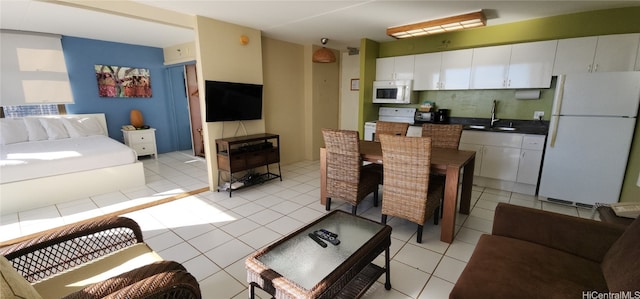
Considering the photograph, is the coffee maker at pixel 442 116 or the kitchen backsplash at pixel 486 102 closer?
the kitchen backsplash at pixel 486 102

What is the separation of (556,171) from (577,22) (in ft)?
6.09

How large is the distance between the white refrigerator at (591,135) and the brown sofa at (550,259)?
7.18 ft

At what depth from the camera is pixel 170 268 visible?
1307 millimetres

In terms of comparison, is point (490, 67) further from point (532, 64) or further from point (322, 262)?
point (322, 262)

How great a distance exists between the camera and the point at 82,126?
4781 millimetres

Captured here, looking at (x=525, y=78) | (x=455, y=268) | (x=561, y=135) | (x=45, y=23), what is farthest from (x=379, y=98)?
(x=45, y=23)

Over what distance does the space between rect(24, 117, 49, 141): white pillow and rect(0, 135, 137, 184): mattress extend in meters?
0.24

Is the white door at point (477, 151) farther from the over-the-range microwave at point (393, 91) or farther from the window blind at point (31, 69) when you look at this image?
the window blind at point (31, 69)

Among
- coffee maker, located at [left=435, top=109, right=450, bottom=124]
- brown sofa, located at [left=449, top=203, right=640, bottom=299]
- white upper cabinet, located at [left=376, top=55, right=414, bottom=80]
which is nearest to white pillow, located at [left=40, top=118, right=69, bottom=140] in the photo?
white upper cabinet, located at [left=376, top=55, right=414, bottom=80]

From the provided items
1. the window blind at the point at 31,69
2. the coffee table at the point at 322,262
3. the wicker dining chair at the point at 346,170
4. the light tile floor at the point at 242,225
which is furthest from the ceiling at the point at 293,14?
the coffee table at the point at 322,262

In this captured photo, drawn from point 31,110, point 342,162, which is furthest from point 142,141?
point 342,162

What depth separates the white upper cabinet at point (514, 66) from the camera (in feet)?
11.4

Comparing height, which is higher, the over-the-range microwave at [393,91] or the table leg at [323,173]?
the over-the-range microwave at [393,91]

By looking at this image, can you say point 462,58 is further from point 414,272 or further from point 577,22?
point 414,272
